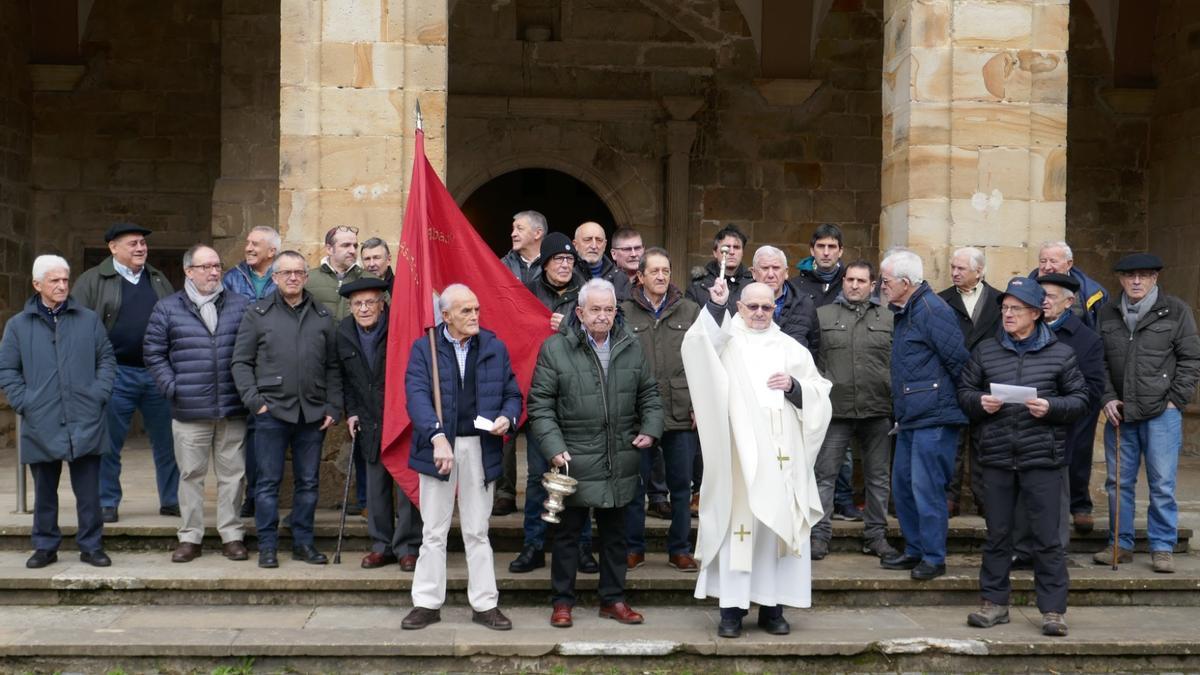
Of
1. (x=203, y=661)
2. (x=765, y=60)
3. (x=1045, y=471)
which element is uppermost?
(x=765, y=60)

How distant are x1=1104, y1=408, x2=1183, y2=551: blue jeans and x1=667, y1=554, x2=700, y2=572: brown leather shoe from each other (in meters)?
2.51

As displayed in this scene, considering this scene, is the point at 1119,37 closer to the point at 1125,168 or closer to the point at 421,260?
the point at 1125,168

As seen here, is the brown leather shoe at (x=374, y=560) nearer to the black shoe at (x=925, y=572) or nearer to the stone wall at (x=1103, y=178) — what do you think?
the black shoe at (x=925, y=572)

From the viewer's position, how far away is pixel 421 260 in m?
6.90

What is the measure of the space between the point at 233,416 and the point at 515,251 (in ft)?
6.29

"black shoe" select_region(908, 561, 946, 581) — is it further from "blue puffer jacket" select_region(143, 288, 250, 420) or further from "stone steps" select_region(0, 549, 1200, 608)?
"blue puffer jacket" select_region(143, 288, 250, 420)

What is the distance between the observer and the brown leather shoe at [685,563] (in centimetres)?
718

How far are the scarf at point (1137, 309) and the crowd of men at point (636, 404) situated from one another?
1 cm

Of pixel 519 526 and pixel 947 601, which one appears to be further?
pixel 519 526

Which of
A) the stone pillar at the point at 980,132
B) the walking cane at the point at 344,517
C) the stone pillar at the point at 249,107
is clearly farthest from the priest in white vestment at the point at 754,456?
the stone pillar at the point at 249,107

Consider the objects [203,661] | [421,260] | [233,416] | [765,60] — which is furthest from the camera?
[765,60]

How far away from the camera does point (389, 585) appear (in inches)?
273

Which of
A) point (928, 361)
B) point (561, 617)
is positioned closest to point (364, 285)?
point (561, 617)

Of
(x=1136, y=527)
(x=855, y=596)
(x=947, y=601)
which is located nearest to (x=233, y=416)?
(x=855, y=596)
